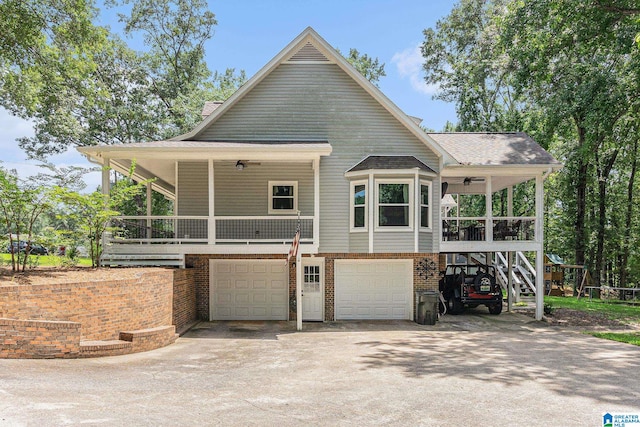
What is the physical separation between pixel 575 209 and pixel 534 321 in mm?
18550

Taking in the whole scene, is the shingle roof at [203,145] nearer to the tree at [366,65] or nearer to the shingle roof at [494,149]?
the shingle roof at [494,149]

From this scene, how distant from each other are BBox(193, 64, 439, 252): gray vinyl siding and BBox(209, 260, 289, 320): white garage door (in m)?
3.03

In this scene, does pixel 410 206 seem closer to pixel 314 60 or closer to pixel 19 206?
pixel 314 60

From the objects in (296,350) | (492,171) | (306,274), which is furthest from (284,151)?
(492,171)

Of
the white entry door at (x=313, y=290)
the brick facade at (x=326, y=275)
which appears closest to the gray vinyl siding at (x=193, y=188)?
the brick facade at (x=326, y=275)

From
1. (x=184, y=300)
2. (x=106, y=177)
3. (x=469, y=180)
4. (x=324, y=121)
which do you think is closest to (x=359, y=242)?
(x=324, y=121)

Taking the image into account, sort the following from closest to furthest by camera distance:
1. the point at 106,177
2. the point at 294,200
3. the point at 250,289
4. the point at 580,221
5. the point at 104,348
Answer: the point at 104,348
the point at 106,177
the point at 250,289
the point at 294,200
the point at 580,221

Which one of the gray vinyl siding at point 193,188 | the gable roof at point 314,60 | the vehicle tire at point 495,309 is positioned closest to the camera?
the gable roof at point 314,60

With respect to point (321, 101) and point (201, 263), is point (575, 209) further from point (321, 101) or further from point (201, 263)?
point (201, 263)

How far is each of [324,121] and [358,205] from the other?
313 cm

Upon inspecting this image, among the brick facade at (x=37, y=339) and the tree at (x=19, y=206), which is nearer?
the brick facade at (x=37, y=339)

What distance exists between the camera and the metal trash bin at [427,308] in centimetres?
1420

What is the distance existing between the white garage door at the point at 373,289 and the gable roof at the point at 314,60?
4.15m

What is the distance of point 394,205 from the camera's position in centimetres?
1433
